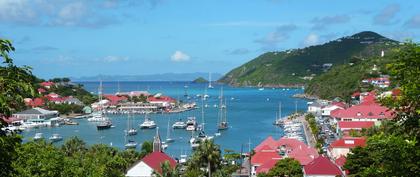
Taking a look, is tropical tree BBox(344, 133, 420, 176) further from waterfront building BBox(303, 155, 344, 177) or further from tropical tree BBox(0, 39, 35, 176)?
waterfront building BBox(303, 155, 344, 177)

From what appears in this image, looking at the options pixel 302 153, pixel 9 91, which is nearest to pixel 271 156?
pixel 302 153

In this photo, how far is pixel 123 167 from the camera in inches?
1109

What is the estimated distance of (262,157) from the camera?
33.3 m

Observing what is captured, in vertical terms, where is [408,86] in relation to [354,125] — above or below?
above

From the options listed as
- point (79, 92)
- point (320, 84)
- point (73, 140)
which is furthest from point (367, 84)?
point (73, 140)

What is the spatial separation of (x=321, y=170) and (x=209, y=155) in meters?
5.98

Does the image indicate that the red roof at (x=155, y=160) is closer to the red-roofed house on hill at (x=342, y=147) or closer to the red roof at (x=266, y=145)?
the red roof at (x=266, y=145)

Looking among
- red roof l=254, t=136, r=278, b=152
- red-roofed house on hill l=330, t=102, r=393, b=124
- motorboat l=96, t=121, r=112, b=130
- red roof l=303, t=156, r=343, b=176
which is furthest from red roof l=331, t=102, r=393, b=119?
red roof l=303, t=156, r=343, b=176

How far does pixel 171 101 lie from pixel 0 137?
9756cm

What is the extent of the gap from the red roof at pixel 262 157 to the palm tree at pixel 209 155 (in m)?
8.71

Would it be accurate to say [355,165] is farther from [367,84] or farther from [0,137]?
[367,84]

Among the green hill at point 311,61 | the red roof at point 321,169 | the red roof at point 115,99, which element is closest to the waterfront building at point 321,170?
the red roof at point 321,169

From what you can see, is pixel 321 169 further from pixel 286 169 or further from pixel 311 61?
pixel 311 61

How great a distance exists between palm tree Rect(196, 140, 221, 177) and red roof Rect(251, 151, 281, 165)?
28.6ft
